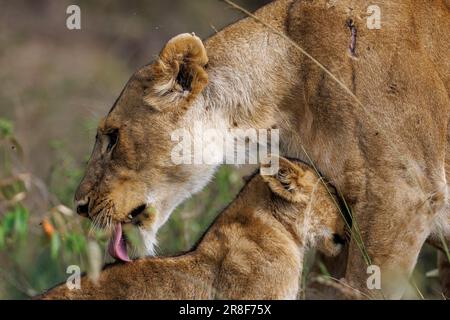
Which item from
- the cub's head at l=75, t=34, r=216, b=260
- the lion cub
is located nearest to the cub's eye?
the cub's head at l=75, t=34, r=216, b=260

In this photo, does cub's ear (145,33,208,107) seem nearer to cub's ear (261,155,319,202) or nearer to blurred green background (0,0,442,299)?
blurred green background (0,0,442,299)

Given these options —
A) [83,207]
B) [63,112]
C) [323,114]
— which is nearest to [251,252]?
[323,114]

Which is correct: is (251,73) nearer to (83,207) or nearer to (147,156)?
(147,156)

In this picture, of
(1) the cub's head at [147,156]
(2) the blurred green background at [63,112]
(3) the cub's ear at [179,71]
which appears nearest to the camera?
(3) the cub's ear at [179,71]

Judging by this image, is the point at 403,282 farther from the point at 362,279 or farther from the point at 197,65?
the point at 197,65

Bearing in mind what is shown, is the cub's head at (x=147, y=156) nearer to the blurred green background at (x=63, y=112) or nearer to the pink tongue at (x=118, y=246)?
the pink tongue at (x=118, y=246)

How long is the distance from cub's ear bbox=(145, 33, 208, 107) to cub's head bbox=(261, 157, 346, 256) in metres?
0.58

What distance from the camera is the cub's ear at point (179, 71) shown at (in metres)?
4.61

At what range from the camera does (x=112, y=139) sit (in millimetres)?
4902

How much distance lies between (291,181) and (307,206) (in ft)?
0.46

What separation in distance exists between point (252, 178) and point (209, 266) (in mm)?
492

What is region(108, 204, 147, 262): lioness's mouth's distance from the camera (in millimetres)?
4707

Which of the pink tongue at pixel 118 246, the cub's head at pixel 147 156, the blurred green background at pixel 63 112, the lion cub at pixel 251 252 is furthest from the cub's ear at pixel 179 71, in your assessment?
the pink tongue at pixel 118 246
